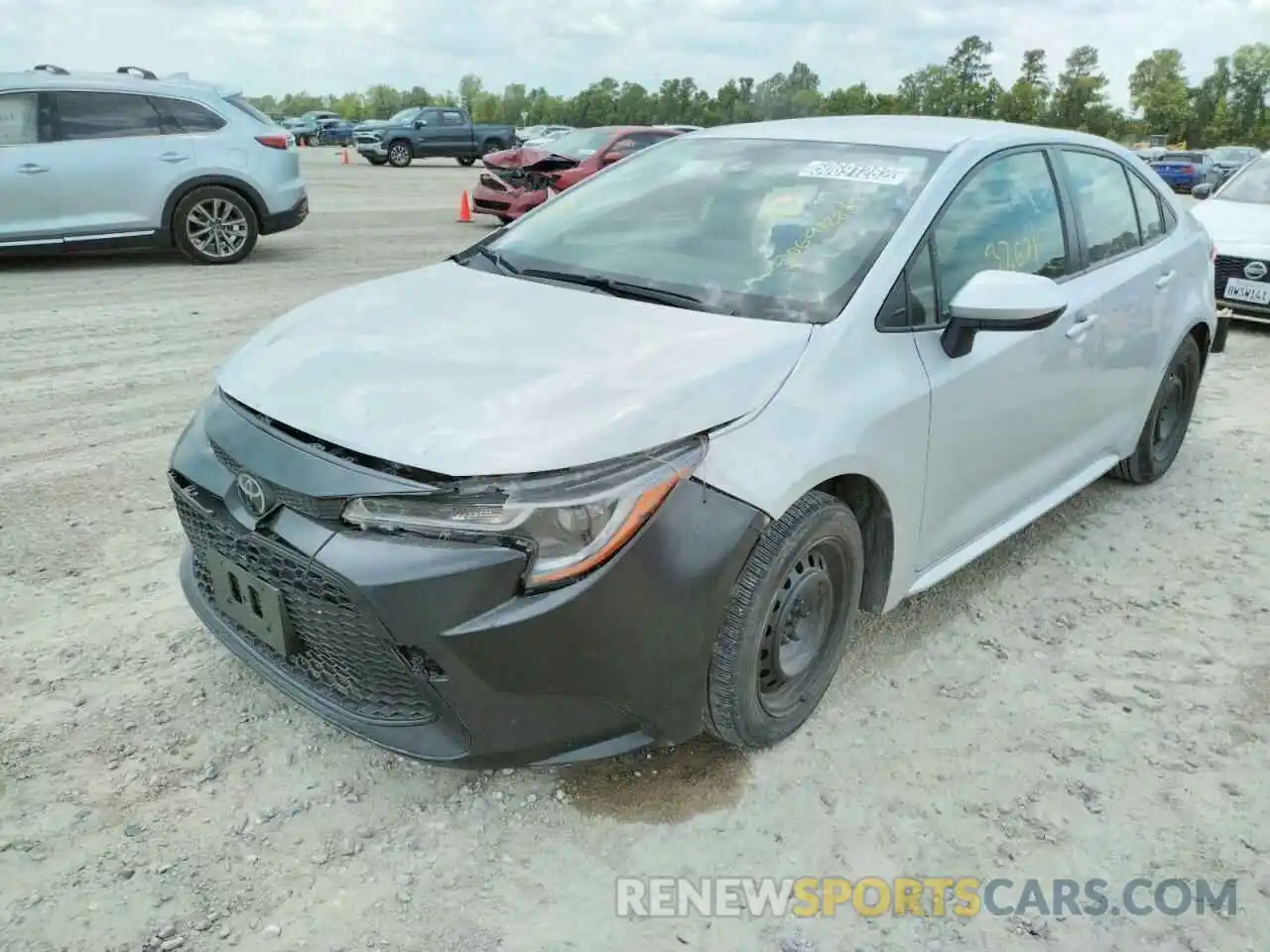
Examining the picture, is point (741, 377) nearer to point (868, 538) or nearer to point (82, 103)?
point (868, 538)

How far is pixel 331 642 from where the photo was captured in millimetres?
2381

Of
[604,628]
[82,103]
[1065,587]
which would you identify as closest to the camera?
[604,628]

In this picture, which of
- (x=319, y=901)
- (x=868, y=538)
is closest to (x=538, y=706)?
(x=319, y=901)

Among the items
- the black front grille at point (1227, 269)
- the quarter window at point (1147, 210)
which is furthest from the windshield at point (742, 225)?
the black front grille at point (1227, 269)

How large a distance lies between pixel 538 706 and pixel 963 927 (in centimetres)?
106

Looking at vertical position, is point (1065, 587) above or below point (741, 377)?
below

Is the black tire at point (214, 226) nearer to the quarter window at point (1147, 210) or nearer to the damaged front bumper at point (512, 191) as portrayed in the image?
the damaged front bumper at point (512, 191)

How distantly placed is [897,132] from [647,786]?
7.60 feet

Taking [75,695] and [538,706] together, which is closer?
[538,706]

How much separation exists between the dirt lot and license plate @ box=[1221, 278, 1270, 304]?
5100mm

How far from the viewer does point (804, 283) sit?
291 cm

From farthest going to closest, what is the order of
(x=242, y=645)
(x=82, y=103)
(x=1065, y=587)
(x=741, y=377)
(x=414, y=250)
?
1. (x=414, y=250)
2. (x=82, y=103)
3. (x=1065, y=587)
4. (x=242, y=645)
5. (x=741, y=377)

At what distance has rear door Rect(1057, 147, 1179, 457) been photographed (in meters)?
3.83

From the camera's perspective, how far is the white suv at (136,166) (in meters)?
8.89
